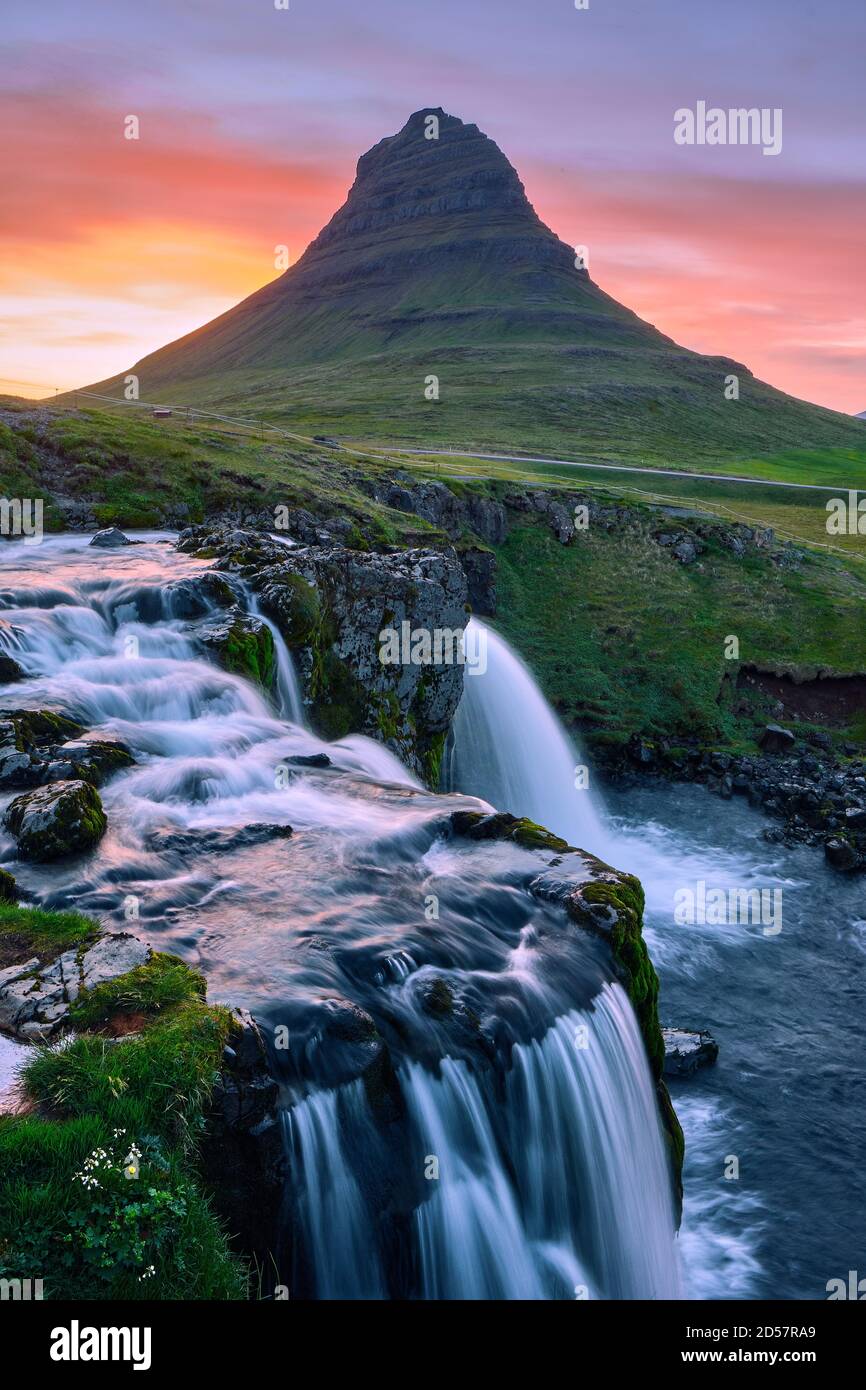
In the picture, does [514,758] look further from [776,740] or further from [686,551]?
[686,551]

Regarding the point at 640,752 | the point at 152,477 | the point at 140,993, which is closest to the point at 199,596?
the point at 140,993

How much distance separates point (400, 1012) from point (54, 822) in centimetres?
634

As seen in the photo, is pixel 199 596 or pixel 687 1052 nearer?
pixel 687 1052

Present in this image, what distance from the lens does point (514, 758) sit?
1485 inches

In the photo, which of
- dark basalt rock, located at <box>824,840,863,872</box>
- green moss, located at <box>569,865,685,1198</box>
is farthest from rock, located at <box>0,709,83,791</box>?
dark basalt rock, located at <box>824,840,863,872</box>

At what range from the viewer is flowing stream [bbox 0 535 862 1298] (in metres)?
10.9

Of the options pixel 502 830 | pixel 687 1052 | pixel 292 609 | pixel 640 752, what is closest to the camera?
pixel 502 830

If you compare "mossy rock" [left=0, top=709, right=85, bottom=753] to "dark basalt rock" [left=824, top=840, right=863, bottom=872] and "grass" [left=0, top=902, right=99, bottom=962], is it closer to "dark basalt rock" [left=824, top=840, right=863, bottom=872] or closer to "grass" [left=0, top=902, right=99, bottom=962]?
"grass" [left=0, top=902, right=99, bottom=962]

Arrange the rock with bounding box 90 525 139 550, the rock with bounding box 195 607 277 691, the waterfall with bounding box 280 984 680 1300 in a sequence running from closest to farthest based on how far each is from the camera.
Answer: the waterfall with bounding box 280 984 680 1300 < the rock with bounding box 195 607 277 691 < the rock with bounding box 90 525 139 550

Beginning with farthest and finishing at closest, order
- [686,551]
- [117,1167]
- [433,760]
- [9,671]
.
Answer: [686,551] → [433,760] → [9,671] → [117,1167]

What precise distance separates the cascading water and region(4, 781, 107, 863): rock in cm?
27

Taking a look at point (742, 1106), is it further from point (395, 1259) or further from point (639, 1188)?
point (395, 1259)

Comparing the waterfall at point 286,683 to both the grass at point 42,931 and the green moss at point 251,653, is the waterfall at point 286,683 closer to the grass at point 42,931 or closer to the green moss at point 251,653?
the green moss at point 251,653

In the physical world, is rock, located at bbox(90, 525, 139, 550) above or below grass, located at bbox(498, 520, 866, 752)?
above
